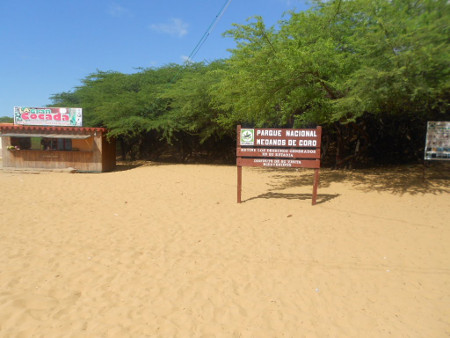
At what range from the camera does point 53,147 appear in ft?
49.4

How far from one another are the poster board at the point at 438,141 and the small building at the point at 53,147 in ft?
48.3

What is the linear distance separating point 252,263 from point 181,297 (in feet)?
4.58

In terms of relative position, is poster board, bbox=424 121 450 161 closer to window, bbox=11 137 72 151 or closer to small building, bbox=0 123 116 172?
small building, bbox=0 123 116 172

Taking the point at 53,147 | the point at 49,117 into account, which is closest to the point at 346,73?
the point at 49,117

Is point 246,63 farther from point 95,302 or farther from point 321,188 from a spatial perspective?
point 95,302

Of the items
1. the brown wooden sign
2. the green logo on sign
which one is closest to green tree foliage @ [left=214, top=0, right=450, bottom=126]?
the brown wooden sign

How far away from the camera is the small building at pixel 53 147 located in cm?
1442

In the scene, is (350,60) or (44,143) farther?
(44,143)

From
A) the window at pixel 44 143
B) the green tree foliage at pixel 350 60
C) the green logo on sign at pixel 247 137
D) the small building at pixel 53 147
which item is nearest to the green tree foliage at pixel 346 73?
the green tree foliage at pixel 350 60

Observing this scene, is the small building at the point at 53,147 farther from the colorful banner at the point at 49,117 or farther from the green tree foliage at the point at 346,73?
the green tree foliage at the point at 346,73

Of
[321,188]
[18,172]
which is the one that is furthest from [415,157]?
[18,172]

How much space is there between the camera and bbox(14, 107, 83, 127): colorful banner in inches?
566

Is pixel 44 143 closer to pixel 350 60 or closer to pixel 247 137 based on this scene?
pixel 247 137

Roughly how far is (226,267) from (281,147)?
14.8 feet
